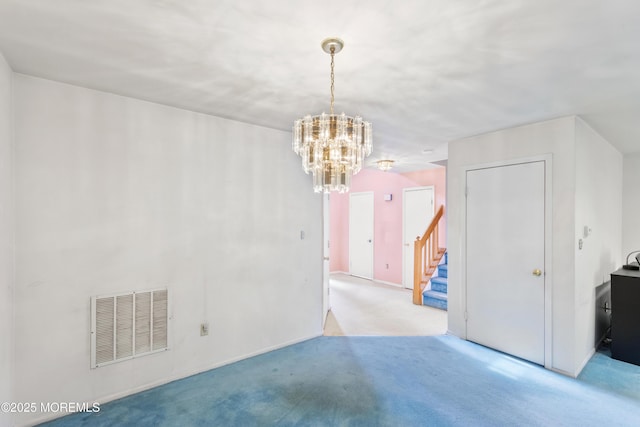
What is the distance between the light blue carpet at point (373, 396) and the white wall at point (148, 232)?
30 centimetres

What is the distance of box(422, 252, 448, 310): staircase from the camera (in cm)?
497

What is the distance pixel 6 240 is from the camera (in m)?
1.94

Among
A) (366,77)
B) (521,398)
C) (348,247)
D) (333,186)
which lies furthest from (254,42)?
(348,247)

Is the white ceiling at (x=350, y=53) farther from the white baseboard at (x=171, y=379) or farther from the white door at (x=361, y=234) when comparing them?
the white door at (x=361, y=234)

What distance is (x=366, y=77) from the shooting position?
2109mm

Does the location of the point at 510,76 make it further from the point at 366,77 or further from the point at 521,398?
the point at 521,398

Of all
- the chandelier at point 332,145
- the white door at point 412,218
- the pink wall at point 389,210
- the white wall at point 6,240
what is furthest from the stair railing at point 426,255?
the white wall at point 6,240

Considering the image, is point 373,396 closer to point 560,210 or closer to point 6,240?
point 560,210

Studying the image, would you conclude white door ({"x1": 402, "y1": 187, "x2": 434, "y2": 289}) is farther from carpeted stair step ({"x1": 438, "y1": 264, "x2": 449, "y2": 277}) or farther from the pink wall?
carpeted stair step ({"x1": 438, "y1": 264, "x2": 449, "y2": 277})

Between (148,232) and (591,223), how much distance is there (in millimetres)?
4419

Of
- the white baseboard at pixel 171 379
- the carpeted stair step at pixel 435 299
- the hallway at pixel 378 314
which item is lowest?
the hallway at pixel 378 314

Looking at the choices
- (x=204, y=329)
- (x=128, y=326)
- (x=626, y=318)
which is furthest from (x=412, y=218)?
(x=128, y=326)

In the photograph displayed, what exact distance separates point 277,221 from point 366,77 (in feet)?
6.16

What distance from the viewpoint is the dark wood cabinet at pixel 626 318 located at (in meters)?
3.11
